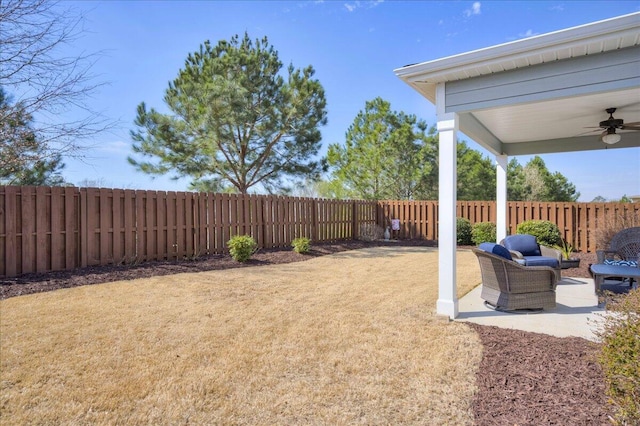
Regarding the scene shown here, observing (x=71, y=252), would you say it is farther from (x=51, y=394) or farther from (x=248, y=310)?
(x=51, y=394)

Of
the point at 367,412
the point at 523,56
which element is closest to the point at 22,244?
the point at 367,412

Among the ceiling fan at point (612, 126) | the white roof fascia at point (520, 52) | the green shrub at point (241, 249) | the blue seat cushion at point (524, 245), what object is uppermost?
the white roof fascia at point (520, 52)

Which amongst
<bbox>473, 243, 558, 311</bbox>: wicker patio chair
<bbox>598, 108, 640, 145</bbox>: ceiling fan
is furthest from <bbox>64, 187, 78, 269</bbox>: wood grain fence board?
<bbox>598, 108, 640, 145</bbox>: ceiling fan

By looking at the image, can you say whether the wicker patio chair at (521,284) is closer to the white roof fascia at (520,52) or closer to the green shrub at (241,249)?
the white roof fascia at (520,52)

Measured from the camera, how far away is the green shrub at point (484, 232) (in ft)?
38.0

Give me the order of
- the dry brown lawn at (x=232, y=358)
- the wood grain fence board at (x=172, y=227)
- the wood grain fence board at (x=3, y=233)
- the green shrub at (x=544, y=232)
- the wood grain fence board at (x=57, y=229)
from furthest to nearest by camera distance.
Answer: the green shrub at (x=544, y=232)
the wood grain fence board at (x=172, y=227)
the wood grain fence board at (x=57, y=229)
the wood grain fence board at (x=3, y=233)
the dry brown lawn at (x=232, y=358)

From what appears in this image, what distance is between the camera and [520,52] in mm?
3564

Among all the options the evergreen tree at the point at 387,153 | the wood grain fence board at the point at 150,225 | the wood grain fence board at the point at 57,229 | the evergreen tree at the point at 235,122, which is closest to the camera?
the wood grain fence board at the point at 57,229

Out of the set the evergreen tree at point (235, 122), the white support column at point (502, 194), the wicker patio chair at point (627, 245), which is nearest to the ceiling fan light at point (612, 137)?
the wicker patio chair at point (627, 245)

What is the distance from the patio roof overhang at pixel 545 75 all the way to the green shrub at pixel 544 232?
514 cm

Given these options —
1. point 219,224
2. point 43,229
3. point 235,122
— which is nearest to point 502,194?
point 219,224

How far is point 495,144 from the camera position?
744 cm

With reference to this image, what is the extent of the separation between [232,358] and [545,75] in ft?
13.8

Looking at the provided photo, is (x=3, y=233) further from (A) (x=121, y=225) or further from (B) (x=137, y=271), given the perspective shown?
(B) (x=137, y=271)
